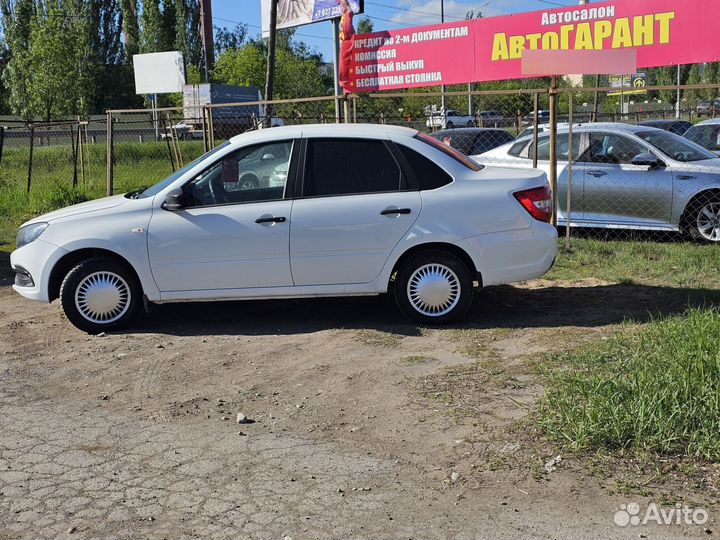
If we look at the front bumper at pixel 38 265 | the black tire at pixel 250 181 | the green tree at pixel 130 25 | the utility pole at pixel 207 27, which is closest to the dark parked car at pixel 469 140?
the black tire at pixel 250 181

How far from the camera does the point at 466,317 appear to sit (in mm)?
Answer: 7613

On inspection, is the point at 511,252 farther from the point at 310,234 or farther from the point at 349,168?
the point at 310,234

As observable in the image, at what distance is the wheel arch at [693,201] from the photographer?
416 inches

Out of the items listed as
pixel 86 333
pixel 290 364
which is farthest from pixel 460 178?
pixel 86 333

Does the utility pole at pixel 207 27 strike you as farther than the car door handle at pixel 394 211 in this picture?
Yes

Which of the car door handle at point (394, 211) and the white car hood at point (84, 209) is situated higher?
the white car hood at point (84, 209)

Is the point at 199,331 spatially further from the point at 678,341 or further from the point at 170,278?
the point at 678,341

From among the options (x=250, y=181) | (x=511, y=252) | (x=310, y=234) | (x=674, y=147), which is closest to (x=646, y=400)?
(x=511, y=252)

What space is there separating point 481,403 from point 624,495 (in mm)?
1419

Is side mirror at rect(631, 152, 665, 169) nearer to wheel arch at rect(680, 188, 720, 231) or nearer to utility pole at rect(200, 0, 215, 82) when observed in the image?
wheel arch at rect(680, 188, 720, 231)

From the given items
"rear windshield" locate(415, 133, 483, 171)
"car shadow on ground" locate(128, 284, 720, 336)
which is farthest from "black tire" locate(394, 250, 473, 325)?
"rear windshield" locate(415, 133, 483, 171)

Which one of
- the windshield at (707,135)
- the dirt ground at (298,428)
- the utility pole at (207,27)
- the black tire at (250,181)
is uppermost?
the utility pole at (207,27)

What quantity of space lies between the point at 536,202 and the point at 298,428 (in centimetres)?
324

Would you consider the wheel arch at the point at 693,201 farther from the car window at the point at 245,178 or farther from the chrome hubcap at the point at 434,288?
the car window at the point at 245,178
